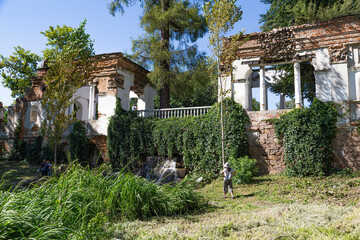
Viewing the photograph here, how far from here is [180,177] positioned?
14438 mm

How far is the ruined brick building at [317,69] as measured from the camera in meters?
12.8

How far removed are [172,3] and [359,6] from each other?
32.7 ft

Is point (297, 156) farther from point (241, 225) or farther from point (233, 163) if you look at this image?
point (241, 225)

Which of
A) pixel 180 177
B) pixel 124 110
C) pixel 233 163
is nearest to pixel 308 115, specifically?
pixel 233 163

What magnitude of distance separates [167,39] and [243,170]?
10052 millimetres

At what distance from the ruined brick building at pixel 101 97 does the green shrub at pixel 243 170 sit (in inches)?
314

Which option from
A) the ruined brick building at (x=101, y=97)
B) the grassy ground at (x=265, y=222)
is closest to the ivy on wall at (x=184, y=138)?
the ruined brick building at (x=101, y=97)

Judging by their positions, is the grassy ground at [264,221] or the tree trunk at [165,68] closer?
the grassy ground at [264,221]

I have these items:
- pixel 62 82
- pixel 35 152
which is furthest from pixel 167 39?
pixel 35 152

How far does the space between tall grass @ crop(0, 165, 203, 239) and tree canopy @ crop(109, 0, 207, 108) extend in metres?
10.1

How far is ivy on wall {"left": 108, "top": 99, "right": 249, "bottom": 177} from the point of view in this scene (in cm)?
1380

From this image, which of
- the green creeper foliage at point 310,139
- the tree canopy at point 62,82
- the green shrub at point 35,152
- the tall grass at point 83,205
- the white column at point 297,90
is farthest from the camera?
the green shrub at point 35,152

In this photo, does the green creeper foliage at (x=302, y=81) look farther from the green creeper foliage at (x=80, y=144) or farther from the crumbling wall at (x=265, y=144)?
the green creeper foliage at (x=80, y=144)

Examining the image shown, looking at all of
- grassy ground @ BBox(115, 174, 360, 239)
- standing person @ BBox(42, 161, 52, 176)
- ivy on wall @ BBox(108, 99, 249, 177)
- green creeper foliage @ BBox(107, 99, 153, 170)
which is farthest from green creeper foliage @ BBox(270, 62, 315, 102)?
standing person @ BBox(42, 161, 52, 176)
